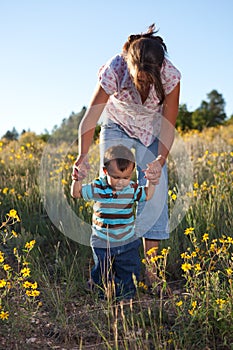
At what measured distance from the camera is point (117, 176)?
2715 mm

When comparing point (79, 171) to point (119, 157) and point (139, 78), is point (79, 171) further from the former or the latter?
point (139, 78)

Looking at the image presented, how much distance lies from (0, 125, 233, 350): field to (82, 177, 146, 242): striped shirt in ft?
0.90

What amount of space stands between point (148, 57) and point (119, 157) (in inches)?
23.3

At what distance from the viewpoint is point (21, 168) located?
5.56 meters

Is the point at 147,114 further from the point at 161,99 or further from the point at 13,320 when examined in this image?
the point at 13,320

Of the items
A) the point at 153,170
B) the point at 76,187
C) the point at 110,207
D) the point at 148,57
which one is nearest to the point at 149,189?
the point at 153,170

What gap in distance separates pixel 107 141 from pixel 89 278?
3.04 ft

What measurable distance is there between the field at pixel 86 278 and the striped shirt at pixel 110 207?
27cm

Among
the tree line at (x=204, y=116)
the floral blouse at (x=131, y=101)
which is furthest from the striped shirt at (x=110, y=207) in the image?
the tree line at (x=204, y=116)

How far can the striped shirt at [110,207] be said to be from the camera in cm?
275

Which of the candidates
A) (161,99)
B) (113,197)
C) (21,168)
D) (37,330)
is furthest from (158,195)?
(21,168)

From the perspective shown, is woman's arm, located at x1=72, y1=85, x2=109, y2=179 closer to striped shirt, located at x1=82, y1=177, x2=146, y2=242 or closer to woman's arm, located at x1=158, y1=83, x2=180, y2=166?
striped shirt, located at x1=82, y1=177, x2=146, y2=242

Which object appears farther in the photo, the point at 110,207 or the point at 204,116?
the point at 204,116

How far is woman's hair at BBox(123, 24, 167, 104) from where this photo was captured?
8.64 feet
